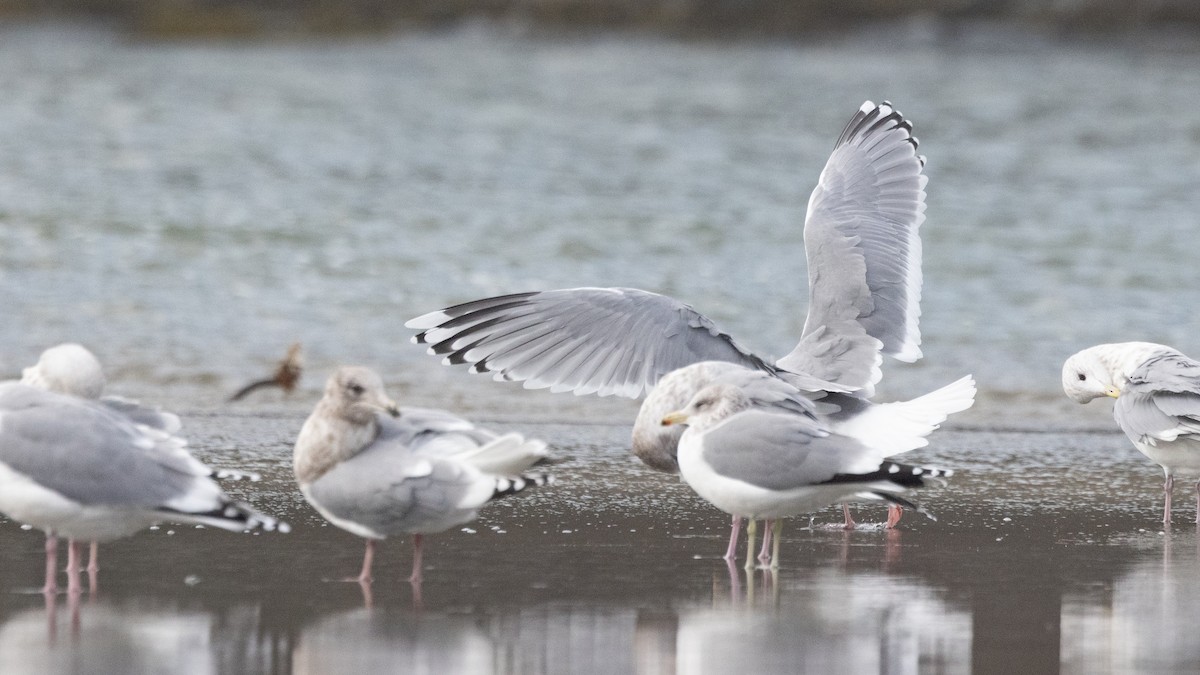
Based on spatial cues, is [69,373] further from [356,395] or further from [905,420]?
[905,420]

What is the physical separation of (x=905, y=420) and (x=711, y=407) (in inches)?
29.4

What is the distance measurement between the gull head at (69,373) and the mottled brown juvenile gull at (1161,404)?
11.4 feet

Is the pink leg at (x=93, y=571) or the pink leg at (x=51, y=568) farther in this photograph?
the pink leg at (x=93, y=571)

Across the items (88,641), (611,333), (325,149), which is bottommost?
(88,641)

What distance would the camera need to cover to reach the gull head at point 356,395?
4789mm

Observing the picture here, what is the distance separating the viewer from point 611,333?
6316 millimetres

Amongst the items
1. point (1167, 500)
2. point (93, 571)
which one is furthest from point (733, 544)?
point (93, 571)

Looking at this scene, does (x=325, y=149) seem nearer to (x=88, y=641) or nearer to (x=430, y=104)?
(x=430, y=104)

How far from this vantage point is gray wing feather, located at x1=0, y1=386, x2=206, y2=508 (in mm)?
4555

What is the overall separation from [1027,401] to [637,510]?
322 cm

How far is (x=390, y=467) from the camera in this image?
15.6 feet

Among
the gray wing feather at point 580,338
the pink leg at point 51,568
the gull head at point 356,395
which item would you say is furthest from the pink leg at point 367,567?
the gray wing feather at point 580,338

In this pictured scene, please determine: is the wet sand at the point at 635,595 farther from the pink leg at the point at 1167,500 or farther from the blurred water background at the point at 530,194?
the blurred water background at the point at 530,194

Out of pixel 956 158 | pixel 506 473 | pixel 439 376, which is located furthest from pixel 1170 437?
pixel 956 158
